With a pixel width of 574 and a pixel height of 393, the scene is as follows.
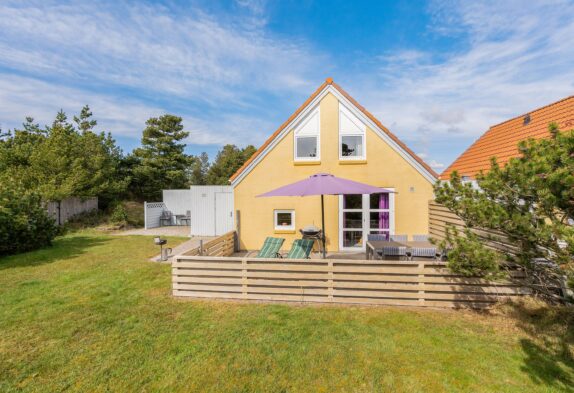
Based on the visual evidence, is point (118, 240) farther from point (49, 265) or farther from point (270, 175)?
point (270, 175)

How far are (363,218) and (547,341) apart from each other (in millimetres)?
6518

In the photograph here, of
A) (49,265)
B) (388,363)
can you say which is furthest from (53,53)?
(388,363)

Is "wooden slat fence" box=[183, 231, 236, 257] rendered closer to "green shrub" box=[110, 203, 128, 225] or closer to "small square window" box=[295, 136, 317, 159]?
"small square window" box=[295, 136, 317, 159]

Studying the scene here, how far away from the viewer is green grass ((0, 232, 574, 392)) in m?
3.36

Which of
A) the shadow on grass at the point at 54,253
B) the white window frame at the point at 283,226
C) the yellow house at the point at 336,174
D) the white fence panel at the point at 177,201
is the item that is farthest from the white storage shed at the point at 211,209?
the white fence panel at the point at 177,201

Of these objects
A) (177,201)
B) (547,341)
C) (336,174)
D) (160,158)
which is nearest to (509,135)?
(336,174)

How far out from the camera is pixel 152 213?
19.3 m

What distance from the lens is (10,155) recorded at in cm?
1912

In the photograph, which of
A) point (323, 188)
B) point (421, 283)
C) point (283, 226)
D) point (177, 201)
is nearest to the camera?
point (421, 283)

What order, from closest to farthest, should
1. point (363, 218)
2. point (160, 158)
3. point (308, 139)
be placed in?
point (363, 218) → point (308, 139) → point (160, 158)

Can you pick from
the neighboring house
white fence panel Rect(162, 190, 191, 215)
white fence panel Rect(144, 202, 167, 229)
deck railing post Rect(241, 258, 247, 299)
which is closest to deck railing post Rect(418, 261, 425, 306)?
deck railing post Rect(241, 258, 247, 299)

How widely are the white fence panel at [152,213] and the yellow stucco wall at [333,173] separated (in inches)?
440

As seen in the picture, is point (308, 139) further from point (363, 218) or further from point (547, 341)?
point (547, 341)

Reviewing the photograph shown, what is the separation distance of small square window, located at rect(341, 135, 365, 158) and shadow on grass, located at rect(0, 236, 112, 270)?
39.6ft
